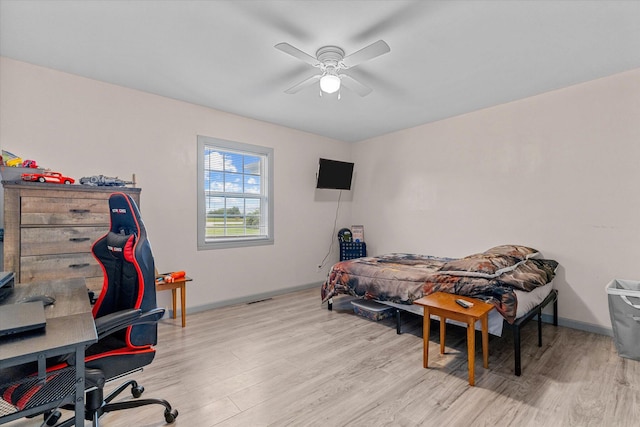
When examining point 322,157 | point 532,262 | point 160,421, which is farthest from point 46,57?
point 532,262

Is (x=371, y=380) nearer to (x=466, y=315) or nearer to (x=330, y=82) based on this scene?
(x=466, y=315)

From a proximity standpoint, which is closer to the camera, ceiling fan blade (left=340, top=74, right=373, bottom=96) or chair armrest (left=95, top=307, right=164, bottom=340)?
chair armrest (left=95, top=307, right=164, bottom=340)

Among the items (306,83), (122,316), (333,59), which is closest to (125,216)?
(122,316)

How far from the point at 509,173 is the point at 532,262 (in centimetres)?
123

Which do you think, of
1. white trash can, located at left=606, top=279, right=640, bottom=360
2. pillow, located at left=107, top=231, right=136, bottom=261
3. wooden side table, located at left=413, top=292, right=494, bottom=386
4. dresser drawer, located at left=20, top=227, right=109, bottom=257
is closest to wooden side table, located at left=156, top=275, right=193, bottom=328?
dresser drawer, located at left=20, top=227, right=109, bottom=257

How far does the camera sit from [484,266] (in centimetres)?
260

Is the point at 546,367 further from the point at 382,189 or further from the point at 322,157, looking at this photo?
the point at 322,157

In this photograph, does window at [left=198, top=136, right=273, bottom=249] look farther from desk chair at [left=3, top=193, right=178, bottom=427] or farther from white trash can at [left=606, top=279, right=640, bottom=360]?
white trash can at [left=606, top=279, right=640, bottom=360]

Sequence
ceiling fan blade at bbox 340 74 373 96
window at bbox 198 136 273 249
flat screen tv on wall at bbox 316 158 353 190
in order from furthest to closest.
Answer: flat screen tv on wall at bbox 316 158 353 190, window at bbox 198 136 273 249, ceiling fan blade at bbox 340 74 373 96

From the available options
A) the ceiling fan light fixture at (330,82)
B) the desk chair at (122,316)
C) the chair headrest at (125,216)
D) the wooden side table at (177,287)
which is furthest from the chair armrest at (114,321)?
the ceiling fan light fixture at (330,82)

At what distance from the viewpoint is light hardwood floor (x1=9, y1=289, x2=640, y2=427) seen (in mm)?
1822

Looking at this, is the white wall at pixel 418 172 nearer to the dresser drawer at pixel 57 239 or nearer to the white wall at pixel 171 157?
the white wall at pixel 171 157

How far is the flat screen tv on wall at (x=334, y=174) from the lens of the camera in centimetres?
494

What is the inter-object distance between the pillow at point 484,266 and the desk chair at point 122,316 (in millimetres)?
2447
